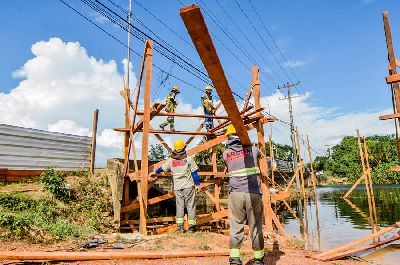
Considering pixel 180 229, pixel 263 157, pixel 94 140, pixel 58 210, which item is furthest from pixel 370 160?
pixel 58 210

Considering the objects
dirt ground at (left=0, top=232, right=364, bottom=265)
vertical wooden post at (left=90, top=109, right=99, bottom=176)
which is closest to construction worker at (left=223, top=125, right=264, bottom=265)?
dirt ground at (left=0, top=232, right=364, bottom=265)

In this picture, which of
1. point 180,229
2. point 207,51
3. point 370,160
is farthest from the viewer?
point 370,160

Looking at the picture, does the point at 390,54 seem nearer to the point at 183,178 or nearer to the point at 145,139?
the point at 183,178

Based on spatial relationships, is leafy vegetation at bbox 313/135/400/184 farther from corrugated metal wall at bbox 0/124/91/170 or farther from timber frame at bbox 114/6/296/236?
corrugated metal wall at bbox 0/124/91/170

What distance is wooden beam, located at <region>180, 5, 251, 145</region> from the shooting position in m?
2.03

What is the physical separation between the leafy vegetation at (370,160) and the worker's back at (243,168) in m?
65.5

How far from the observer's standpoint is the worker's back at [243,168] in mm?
4391

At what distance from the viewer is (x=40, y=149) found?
10352 mm

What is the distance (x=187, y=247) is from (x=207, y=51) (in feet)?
14.2

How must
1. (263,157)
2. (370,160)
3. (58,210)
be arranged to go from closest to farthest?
(263,157) → (58,210) → (370,160)

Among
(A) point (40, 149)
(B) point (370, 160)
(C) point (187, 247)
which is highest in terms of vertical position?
(B) point (370, 160)

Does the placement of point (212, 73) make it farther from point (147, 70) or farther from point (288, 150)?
point (288, 150)

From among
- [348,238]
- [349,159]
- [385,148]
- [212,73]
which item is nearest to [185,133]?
[212,73]

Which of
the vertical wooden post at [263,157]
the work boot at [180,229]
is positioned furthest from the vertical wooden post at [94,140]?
the vertical wooden post at [263,157]
